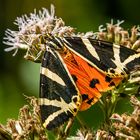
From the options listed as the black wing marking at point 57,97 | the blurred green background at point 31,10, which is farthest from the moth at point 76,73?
the blurred green background at point 31,10

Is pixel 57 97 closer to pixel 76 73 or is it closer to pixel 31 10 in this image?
pixel 76 73

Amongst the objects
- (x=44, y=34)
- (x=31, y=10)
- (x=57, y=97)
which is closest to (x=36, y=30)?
(x=44, y=34)

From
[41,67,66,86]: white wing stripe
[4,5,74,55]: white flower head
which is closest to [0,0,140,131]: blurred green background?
[4,5,74,55]: white flower head

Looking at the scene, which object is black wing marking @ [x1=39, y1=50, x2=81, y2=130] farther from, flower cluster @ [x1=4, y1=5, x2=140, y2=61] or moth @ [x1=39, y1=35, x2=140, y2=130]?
flower cluster @ [x1=4, y1=5, x2=140, y2=61]

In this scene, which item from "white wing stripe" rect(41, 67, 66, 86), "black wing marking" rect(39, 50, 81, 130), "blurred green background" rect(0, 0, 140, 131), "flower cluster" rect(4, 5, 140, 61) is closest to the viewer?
"black wing marking" rect(39, 50, 81, 130)

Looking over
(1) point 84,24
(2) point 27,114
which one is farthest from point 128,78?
(1) point 84,24

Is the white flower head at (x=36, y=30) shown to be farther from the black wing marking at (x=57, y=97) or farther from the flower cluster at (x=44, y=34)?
the black wing marking at (x=57, y=97)

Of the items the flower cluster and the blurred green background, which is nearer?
the flower cluster
